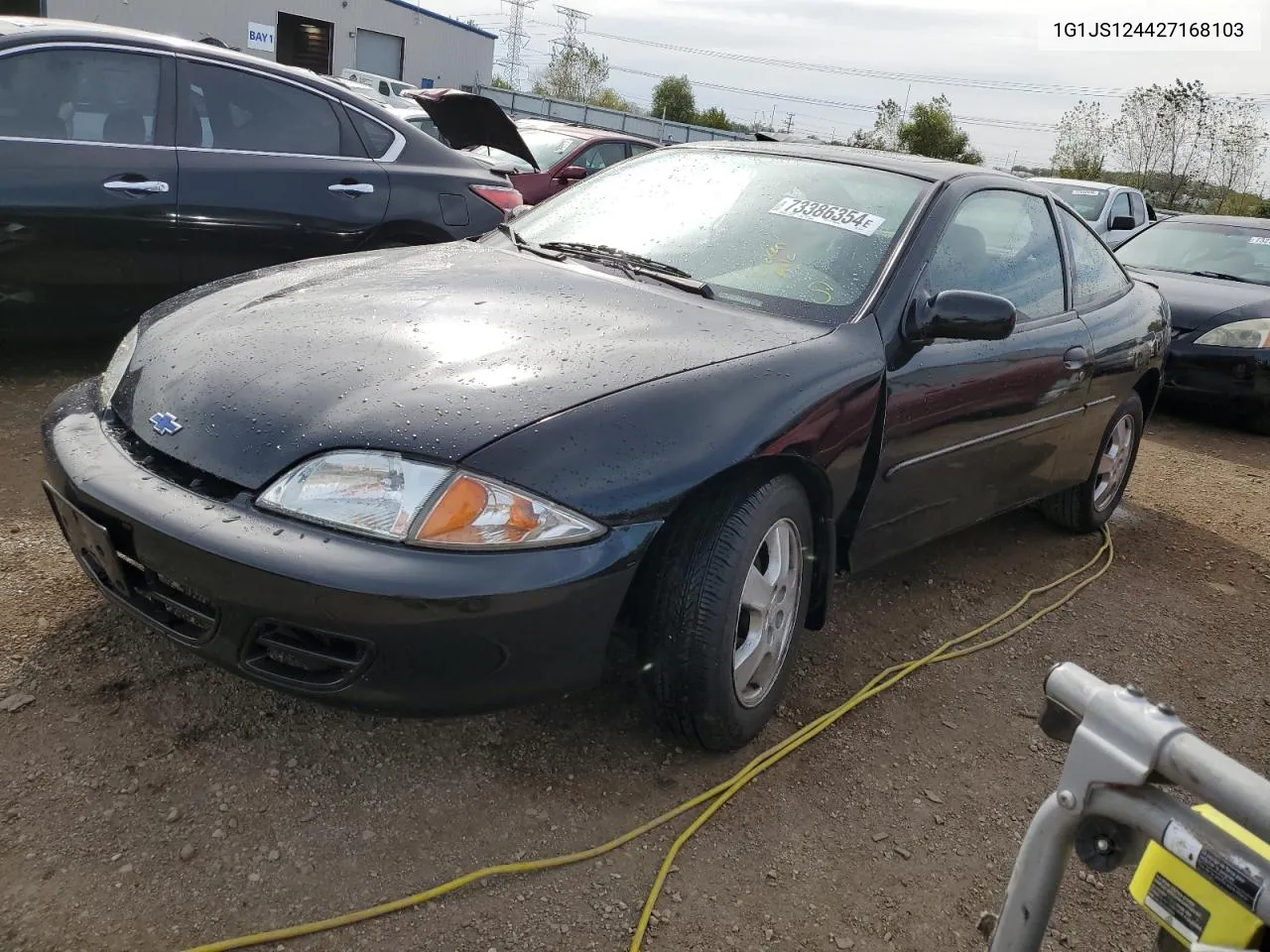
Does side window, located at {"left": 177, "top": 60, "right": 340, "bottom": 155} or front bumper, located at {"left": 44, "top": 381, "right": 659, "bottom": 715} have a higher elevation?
side window, located at {"left": 177, "top": 60, "right": 340, "bottom": 155}

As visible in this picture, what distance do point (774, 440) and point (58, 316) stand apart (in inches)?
134

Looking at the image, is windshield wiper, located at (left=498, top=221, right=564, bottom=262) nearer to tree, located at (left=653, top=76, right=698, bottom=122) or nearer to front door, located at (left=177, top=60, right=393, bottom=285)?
front door, located at (left=177, top=60, right=393, bottom=285)

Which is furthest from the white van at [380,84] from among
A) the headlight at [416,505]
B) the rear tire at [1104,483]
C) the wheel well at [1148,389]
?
the headlight at [416,505]

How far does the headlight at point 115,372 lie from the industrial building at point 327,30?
24378mm

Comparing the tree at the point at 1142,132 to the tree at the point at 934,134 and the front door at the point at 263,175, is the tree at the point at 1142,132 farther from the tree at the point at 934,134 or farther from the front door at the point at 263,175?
the front door at the point at 263,175

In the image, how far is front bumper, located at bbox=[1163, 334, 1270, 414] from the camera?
669cm

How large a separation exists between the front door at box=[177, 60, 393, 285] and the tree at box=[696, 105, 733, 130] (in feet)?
143

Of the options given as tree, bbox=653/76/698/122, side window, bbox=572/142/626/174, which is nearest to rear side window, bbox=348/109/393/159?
side window, bbox=572/142/626/174

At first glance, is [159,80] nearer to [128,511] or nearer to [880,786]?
[128,511]

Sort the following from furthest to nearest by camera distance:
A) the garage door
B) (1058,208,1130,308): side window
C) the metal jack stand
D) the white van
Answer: the garage door, the white van, (1058,208,1130,308): side window, the metal jack stand

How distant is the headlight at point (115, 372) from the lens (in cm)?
255

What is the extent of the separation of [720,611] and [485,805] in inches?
25.6

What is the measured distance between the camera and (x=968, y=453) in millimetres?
3209

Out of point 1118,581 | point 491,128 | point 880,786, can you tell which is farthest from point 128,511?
point 491,128
